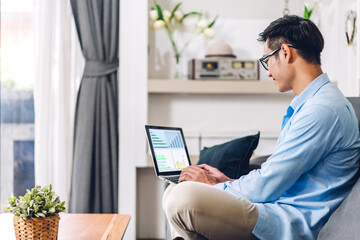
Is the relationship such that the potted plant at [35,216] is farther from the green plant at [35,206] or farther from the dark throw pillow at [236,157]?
the dark throw pillow at [236,157]

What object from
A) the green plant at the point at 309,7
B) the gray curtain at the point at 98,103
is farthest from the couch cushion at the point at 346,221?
the gray curtain at the point at 98,103

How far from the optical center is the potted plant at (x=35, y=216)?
67.3 inches

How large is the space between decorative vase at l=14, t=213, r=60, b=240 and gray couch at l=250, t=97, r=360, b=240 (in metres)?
0.94

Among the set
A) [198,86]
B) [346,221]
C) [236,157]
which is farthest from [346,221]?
[198,86]

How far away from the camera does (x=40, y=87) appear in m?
3.65

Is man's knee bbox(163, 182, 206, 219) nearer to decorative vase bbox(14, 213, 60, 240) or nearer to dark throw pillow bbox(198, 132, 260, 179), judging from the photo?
decorative vase bbox(14, 213, 60, 240)

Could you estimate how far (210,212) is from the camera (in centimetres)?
152

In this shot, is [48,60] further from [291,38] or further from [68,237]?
[291,38]

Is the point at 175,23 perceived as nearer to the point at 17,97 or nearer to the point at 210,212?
the point at 17,97

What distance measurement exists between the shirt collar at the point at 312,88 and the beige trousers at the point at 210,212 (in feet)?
1.51

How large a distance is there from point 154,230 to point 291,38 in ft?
8.26

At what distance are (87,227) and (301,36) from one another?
3.88 feet

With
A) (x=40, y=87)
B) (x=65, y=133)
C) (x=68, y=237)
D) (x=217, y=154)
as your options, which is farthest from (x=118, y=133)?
(x=68, y=237)

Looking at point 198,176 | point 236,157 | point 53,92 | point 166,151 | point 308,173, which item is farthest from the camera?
point 53,92
